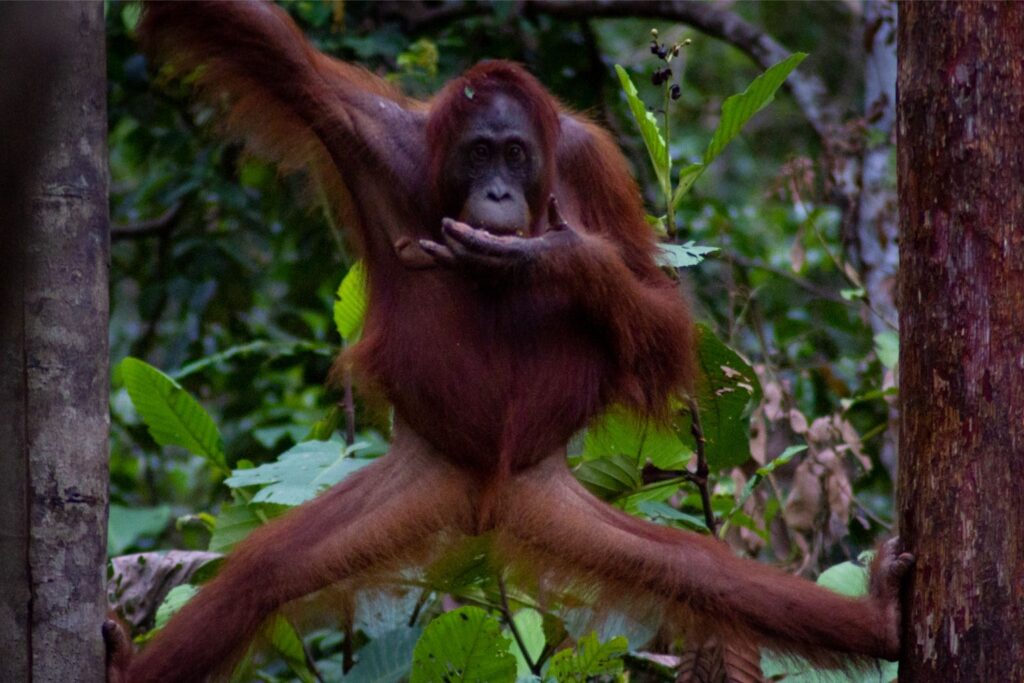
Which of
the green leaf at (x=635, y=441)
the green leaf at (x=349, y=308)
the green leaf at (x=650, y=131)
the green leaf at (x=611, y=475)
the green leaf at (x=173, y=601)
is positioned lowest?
the green leaf at (x=173, y=601)

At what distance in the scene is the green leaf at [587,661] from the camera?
2.75 m

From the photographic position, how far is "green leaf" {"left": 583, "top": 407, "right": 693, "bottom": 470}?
134 inches

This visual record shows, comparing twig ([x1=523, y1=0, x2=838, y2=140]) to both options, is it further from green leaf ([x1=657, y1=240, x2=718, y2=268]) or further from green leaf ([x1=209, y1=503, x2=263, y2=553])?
green leaf ([x1=209, y1=503, x2=263, y2=553])

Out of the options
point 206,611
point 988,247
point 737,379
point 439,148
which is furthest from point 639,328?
point 206,611

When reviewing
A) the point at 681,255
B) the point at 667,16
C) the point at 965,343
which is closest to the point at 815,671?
the point at 965,343

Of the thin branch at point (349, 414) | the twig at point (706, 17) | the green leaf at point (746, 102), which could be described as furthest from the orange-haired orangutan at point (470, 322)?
the twig at point (706, 17)

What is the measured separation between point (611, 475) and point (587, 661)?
2.56ft

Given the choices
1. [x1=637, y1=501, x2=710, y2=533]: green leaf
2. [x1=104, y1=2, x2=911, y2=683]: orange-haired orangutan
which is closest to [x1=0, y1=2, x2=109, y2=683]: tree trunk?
[x1=104, y1=2, x2=911, y2=683]: orange-haired orangutan

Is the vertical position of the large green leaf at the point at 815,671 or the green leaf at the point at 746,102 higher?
the green leaf at the point at 746,102

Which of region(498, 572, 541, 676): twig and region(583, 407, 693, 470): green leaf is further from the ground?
region(583, 407, 693, 470): green leaf

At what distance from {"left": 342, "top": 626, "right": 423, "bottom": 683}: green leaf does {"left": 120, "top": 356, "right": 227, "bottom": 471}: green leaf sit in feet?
2.72

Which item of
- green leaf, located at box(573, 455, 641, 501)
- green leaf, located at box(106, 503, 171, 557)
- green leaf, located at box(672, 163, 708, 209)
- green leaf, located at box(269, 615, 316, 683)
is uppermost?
green leaf, located at box(672, 163, 708, 209)

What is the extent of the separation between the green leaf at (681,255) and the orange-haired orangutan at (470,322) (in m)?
0.03

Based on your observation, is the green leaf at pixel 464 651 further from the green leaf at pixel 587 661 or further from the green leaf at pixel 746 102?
the green leaf at pixel 746 102
